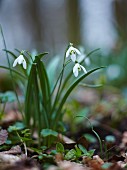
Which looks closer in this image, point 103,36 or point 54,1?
point 103,36

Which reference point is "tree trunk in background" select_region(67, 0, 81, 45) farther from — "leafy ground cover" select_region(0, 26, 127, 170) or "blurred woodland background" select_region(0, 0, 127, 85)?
"leafy ground cover" select_region(0, 26, 127, 170)

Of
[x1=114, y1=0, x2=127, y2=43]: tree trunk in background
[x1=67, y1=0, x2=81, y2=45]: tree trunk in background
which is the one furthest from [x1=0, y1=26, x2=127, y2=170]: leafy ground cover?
[x1=67, y1=0, x2=81, y2=45]: tree trunk in background

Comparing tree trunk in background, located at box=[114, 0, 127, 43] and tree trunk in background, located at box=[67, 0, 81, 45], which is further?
tree trunk in background, located at box=[67, 0, 81, 45]

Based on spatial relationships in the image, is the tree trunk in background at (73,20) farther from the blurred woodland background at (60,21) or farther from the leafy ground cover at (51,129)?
the leafy ground cover at (51,129)

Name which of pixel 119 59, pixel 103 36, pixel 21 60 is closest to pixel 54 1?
pixel 103 36

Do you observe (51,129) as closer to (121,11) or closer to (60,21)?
(121,11)

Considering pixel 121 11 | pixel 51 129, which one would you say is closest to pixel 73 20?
pixel 121 11

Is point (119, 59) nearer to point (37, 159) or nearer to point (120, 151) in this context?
point (120, 151)

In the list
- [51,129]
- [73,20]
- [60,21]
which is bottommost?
[51,129]

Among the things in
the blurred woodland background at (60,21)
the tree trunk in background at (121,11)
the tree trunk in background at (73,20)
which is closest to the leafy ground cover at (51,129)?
the blurred woodland background at (60,21)
